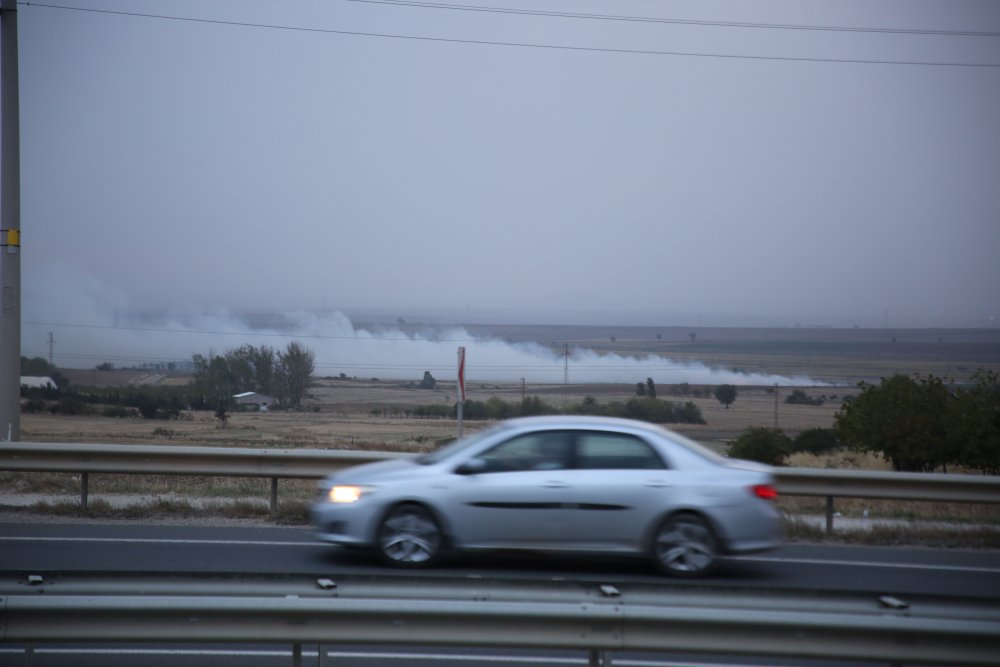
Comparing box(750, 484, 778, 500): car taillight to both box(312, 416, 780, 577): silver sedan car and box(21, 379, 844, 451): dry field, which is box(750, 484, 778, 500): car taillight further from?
box(21, 379, 844, 451): dry field

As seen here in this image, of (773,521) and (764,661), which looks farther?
Answer: (773,521)

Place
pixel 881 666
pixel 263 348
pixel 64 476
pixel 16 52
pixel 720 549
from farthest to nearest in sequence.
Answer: pixel 263 348 → pixel 64 476 → pixel 16 52 → pixel 720 549 → pixel 881 666

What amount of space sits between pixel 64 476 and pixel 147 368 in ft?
135

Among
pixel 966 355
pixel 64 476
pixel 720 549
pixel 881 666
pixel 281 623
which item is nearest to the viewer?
pixel 281 623

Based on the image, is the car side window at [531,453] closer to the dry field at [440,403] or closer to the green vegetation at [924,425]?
the dry field at [440,403]

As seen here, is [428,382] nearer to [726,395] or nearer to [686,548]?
[726,395]

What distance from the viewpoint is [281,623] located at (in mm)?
5176

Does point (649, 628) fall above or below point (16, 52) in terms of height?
below

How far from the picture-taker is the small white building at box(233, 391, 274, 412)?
3612cm

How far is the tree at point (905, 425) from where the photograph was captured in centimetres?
2728

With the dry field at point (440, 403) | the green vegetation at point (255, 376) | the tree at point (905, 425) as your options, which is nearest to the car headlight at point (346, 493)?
the dry field at point (440, 403)

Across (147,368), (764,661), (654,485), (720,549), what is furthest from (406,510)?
(147,368)

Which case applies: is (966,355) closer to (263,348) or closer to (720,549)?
(263,348)

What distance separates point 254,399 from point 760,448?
67.9 ft
